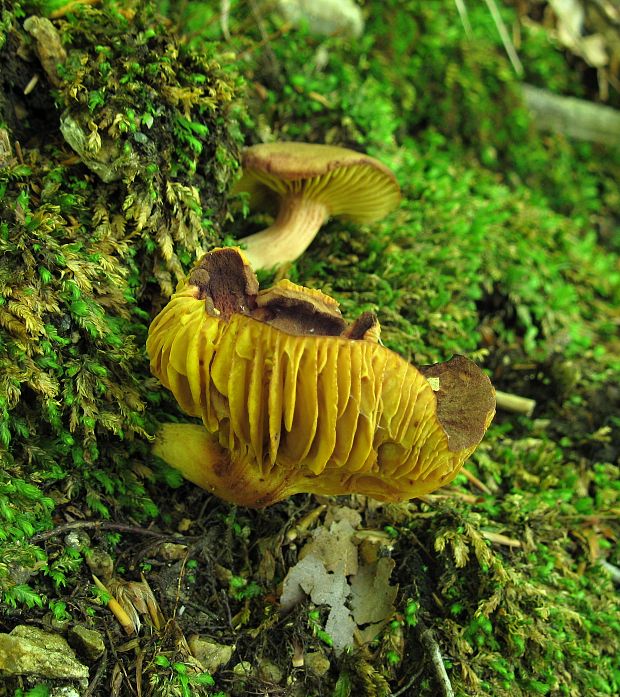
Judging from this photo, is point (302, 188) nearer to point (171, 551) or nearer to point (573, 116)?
point (171, 551)

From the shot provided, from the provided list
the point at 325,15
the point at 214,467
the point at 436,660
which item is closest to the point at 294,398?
the point at 214,467

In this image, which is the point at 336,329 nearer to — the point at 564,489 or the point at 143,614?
the point at 143,614

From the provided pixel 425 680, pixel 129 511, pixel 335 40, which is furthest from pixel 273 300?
pixel 335 40

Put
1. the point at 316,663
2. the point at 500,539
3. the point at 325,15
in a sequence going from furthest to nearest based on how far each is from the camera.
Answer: the point at 325,15
the point at 500,539
the point at 316,663

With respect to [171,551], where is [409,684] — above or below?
below

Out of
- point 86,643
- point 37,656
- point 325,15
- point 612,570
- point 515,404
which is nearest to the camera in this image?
point 37,656

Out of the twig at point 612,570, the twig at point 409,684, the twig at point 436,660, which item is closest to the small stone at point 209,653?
the twig at point 409,684

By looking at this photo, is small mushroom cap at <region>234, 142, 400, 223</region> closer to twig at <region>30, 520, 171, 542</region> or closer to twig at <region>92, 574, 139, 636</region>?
twig at <region>30, 520, 171, 542</region>
